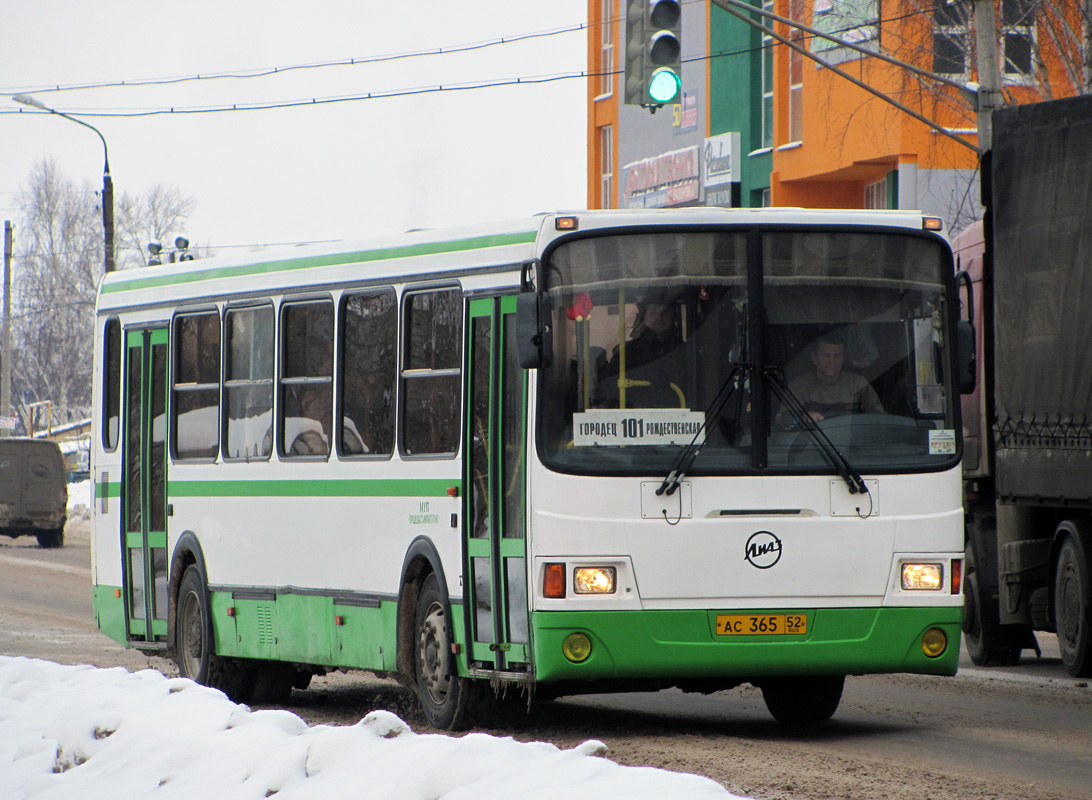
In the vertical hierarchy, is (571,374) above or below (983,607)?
above

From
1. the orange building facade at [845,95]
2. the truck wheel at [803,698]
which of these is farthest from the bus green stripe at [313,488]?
the orange building facade at [845,95]

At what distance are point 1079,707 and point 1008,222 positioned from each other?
3.48m

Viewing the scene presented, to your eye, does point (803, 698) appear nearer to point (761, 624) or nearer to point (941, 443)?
point (761, 624)

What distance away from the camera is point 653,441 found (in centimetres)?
977

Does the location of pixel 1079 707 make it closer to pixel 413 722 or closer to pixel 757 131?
pixel 413 722

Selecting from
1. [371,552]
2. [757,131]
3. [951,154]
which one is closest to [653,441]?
[371,552]

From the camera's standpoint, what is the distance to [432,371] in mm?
Result: 10938

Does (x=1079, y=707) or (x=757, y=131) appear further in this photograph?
(x=757, y=131)

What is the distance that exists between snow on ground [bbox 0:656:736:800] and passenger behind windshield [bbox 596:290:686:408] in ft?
7.75

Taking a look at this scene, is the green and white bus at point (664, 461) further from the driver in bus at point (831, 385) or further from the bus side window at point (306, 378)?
the bus side window at point (306, 378)

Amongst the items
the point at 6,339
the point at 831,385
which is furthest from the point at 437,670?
the point at 6,339

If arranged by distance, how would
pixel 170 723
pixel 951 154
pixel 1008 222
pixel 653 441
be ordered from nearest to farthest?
pixel 170 723 → pixel 653 441 → pixel 1008 222 → pixel 951 154

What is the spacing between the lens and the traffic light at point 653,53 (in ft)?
51.9

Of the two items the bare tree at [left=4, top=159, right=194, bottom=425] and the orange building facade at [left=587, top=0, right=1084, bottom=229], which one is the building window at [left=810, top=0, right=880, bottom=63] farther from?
the bare tree at [left=4, top=159, right=194, bottom=425]
